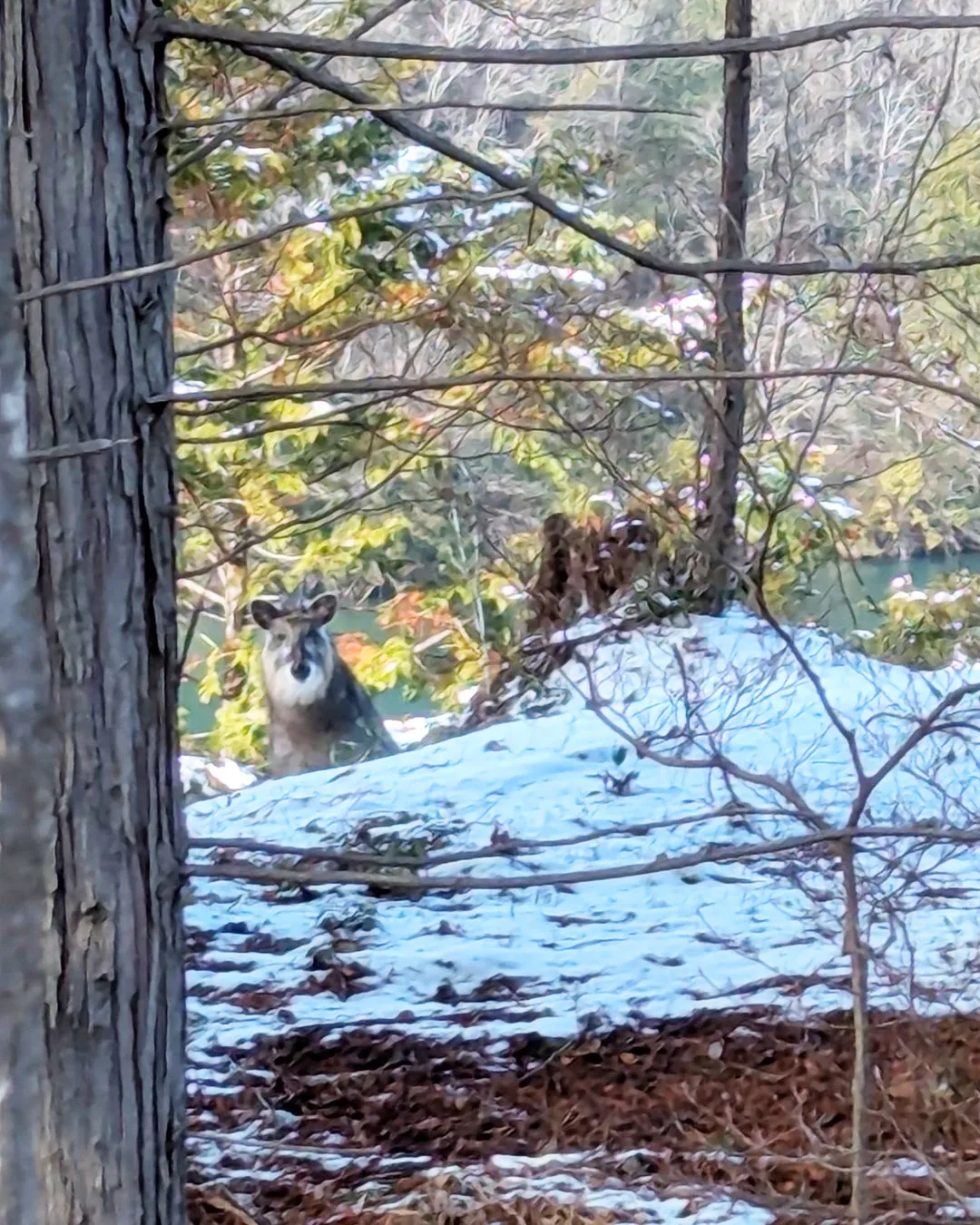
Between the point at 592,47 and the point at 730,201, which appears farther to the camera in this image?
the point at 730,201

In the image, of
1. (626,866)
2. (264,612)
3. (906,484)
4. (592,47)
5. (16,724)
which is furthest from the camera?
(906,484)

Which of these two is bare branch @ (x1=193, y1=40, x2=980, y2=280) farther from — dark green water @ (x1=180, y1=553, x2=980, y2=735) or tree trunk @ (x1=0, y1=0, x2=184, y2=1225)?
dark green water @ (x1=180, y1=553, x2=980, y2=735)

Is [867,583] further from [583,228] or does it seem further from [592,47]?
[592,47]

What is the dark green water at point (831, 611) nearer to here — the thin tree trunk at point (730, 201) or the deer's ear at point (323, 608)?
the thin tree trunk at point (730, 201)

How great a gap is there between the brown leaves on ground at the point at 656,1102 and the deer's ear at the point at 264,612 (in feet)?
8.59

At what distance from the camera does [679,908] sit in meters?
3.82

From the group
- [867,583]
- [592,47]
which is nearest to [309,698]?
[867,583]

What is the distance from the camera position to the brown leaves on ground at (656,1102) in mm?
2625

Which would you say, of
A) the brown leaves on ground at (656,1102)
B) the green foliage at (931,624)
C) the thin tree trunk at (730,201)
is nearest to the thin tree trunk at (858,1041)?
the brown leaves on ground at (656,1102)

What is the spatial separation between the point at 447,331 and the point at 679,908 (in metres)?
2.31

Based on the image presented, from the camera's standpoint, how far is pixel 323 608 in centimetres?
565

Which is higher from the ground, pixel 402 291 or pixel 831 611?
pixel 402 291

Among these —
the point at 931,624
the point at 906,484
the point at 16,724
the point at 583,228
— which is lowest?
the point at 16,724

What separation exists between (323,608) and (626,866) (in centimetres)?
317
